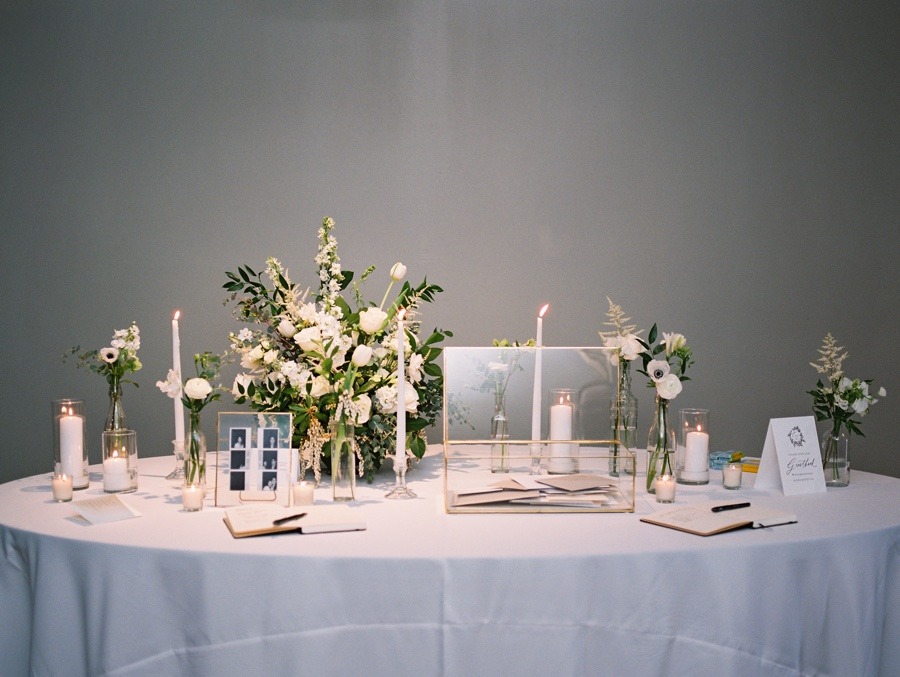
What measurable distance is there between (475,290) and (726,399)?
3.67 feet

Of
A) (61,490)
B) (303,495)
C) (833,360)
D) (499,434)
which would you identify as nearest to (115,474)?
(61,490)

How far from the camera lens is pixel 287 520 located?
1733mm

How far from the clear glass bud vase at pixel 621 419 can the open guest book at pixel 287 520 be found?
2.00 feet

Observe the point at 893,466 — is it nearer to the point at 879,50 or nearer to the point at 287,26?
the point at 879,50

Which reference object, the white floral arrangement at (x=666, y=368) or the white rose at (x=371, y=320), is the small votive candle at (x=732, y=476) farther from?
the white rose at (x=371, y=320)

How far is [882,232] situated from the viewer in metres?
3.38

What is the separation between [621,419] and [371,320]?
676 millimetres

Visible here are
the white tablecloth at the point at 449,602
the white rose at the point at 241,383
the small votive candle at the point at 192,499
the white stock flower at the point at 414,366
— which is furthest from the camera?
the white stock flower at the point at 414,366

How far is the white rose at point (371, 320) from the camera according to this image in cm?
211

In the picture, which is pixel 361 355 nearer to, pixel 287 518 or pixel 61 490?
pixel 287 518

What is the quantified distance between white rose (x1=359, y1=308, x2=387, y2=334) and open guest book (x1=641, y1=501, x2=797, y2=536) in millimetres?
800

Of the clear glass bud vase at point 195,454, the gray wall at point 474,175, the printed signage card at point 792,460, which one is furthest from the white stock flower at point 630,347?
the gray wall at point 474,175

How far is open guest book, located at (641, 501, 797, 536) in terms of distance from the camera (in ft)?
5.63

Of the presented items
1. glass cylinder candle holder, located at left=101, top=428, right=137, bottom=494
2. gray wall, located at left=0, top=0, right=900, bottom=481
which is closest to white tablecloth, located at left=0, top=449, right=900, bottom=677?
glass cylinder candle holder, located at left=101, top=428, right=137, bottom=494
